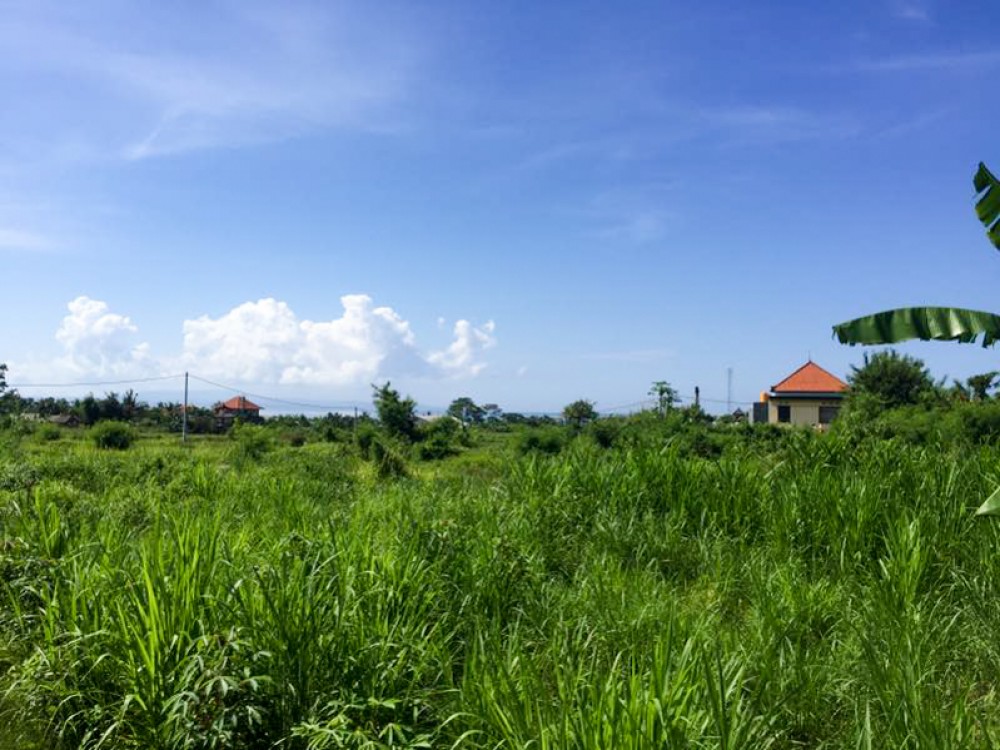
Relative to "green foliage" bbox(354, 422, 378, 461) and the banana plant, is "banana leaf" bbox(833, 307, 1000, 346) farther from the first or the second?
"green foliage" bbox(354, 422, 378, 461)

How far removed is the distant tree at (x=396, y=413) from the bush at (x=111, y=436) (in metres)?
6.79

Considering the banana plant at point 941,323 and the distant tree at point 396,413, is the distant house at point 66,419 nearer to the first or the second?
the distant tree at point 396,413

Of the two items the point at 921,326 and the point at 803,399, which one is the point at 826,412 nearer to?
the point at 803,399

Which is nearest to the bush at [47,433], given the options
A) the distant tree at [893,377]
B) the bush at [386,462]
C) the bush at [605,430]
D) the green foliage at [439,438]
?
the green foliage at [439,438]

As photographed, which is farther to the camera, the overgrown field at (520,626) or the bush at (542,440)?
the bush at (542,440)

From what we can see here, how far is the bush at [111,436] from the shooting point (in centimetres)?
2019

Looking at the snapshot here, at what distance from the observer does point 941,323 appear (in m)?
5.46

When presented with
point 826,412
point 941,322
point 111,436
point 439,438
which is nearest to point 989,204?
point 941,322

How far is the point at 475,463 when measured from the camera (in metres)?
17.0

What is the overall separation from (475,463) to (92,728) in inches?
535

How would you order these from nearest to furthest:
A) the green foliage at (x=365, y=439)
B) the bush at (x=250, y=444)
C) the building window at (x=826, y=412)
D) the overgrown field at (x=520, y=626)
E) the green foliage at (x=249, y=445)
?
the overgrown field at (x=520, y=626) < the green foliage at (x=249, y=445) < the bush at (x=250, y=444) < the green foliage at (x=365, y=439) < the building window at (x=826, y=412)

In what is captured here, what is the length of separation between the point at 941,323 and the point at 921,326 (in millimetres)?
124

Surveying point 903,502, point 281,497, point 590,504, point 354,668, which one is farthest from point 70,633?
point 903,502

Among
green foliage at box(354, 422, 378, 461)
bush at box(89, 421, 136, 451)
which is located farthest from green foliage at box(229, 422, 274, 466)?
bush at box(89, 421, 136, 451)
